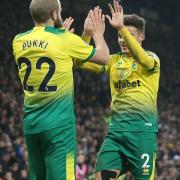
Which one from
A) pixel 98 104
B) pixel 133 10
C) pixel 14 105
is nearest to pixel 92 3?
pixel 133 10

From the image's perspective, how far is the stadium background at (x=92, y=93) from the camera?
1703 centimetres

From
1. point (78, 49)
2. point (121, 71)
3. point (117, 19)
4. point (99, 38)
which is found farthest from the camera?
point (121, 71)

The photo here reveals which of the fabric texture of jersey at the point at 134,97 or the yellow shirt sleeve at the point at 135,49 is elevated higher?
the yellow shirt sleeve at the point at 135,49

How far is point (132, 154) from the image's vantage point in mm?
7453

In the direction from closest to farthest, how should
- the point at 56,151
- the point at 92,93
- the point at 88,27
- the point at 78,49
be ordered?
the point at 56,151 → the point at 78,49 → the point at 88,27 → the point at 92,93

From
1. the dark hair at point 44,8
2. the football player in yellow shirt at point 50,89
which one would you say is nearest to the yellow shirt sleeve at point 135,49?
the football player in yellow shirt at point 50,89

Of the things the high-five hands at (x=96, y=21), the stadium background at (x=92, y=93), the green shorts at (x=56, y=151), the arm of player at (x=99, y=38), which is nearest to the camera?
the green shorts at (x=56, y=151)

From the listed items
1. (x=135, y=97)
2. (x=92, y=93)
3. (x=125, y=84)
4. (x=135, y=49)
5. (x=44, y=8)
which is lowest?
(x=92, y=93)

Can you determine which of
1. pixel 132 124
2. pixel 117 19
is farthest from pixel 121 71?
pixel 117 19

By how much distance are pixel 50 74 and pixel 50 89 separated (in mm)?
146

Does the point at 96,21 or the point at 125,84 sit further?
the point at 125,84

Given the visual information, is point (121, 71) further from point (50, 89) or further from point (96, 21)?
point (50, 89)

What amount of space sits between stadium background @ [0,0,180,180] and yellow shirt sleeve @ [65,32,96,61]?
7.90m

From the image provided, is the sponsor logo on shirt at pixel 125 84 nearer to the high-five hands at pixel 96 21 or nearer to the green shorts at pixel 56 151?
the high-five hands at pixel 96 21
